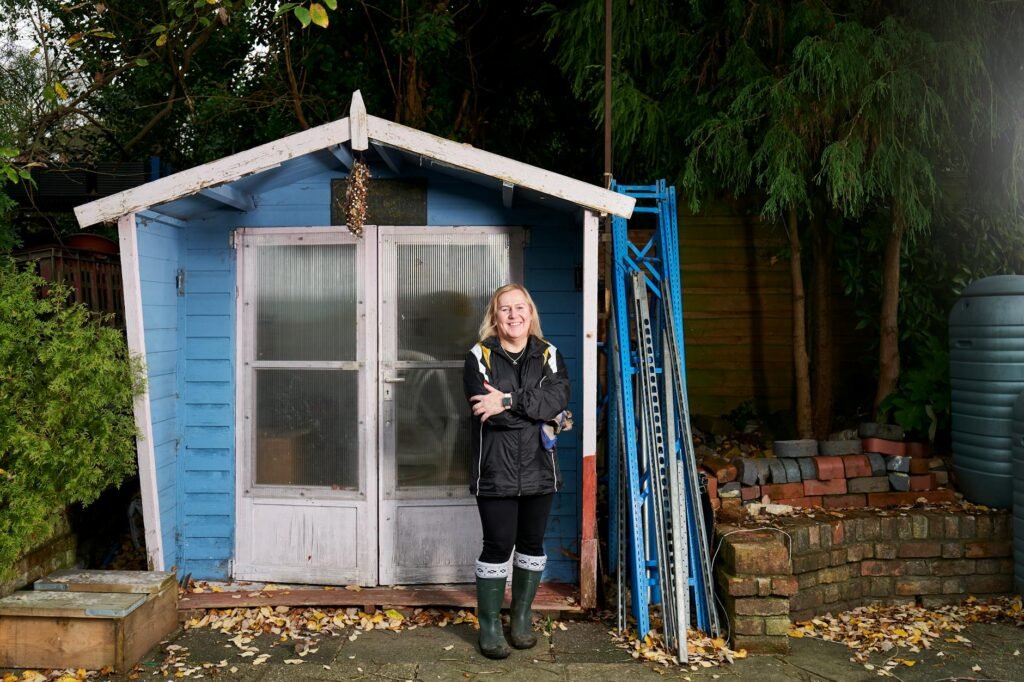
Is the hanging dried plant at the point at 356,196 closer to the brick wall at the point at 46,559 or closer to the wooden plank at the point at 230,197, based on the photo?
the wooden plank at the point at 230,197

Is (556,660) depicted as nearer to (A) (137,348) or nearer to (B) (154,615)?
(B) (154,615)

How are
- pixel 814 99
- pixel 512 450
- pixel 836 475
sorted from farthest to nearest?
pixel 836 475 → pixel 814 99 → pixel 512 450

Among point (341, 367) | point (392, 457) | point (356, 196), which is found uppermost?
point (356, 196)

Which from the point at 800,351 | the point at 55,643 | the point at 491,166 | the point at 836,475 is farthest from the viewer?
the point at 800,351

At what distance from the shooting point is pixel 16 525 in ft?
13.0

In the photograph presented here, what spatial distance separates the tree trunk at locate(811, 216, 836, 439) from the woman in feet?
8.91

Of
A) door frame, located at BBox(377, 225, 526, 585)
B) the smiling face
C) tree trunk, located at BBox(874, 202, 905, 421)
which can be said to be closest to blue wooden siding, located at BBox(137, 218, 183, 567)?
door frame, located at BBox(377, 225, 526, 585)

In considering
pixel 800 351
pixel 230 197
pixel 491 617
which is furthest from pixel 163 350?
pixel 800 351

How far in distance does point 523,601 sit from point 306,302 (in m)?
2.25

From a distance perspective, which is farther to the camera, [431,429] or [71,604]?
[431,429]

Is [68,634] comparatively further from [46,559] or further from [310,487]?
[310,487]

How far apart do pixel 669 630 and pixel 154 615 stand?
2772mm

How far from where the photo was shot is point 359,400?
4.98 meters

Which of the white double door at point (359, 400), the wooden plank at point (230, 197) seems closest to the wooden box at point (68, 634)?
the white double door at point (359, 400)
